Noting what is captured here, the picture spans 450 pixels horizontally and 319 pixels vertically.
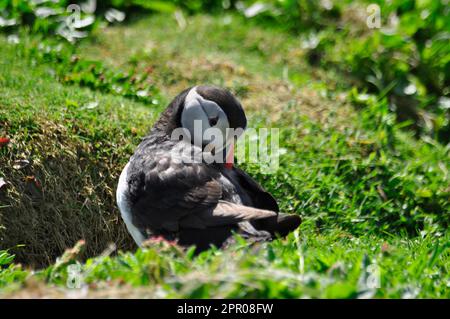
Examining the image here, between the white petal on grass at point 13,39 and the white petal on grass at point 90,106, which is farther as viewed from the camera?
the white petal on grass at point 13,39

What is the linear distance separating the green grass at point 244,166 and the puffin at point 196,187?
24 cm

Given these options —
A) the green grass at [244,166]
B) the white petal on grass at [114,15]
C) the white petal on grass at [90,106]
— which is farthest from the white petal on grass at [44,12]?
the white petal on grass at [90,106]

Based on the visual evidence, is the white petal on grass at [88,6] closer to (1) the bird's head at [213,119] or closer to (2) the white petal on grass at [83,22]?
(2) the white petal on grass at [83,22]

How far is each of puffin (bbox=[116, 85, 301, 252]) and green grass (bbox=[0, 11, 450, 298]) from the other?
0.24 metres

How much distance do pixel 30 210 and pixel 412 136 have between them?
11.1ft

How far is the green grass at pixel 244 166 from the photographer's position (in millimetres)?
2936

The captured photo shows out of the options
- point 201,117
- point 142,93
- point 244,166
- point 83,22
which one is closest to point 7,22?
point 83,22

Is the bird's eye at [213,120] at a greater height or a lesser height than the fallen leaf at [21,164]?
greater

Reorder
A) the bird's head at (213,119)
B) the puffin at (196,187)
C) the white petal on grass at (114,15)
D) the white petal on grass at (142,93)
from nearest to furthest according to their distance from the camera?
the puffin at (196,187) < the bird's head at (213,119) < the white petal on grass at (142,93) < the white petal on grass at (114,15)

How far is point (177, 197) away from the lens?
3.94 meters

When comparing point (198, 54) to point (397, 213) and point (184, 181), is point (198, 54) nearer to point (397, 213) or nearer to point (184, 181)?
point (397, 213)

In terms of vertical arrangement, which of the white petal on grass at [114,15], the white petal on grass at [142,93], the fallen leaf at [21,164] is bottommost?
the fallen leaf at [21,164]

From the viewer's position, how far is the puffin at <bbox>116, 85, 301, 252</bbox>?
12.4 ft
